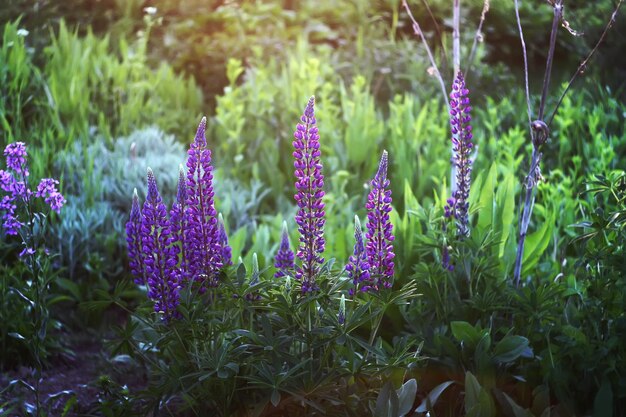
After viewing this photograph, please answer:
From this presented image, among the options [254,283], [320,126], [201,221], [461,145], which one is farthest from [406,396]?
[320,126]

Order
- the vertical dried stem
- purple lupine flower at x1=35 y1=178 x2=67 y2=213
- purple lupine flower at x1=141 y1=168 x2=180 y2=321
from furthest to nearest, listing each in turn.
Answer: the vertical dried stem < purple lupine flower at x1=35 y1=178 x2=67 y2=213 < purple lupine flower at x1=141 y1=168 x2=180 y2=321

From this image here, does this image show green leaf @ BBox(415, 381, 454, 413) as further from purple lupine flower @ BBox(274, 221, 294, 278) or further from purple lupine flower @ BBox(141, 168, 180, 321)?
purple lupine flower @ BBox(141, 168, 180, 321)

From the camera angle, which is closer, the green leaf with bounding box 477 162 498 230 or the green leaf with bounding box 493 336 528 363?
the green leaf with bounding box 493 336 528 363

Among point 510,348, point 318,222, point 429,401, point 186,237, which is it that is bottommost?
point 429,401

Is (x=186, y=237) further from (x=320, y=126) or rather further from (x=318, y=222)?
(x=320, y=126)

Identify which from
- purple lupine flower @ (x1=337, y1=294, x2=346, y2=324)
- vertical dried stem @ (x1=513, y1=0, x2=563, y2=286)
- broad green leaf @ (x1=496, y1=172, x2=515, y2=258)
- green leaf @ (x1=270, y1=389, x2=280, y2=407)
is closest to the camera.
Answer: green leaf @ (x1=270, y1=389, x2=280, y2=407)

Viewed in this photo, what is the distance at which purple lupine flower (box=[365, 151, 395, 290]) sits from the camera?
2.27 meters

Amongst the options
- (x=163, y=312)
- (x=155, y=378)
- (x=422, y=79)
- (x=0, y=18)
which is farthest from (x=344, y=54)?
(x=163, y=312)

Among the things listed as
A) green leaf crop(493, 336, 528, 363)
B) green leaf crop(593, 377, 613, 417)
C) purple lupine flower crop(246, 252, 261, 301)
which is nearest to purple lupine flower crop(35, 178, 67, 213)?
purple lupine flower crop(246, 252, 261, 301)

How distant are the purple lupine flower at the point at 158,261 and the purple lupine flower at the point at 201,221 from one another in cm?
6

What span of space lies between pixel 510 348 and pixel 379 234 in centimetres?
60

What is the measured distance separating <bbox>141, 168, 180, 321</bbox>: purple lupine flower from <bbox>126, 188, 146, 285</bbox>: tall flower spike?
0.13 meters

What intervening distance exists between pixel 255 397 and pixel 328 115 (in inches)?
106

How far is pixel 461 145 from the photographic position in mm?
2717
